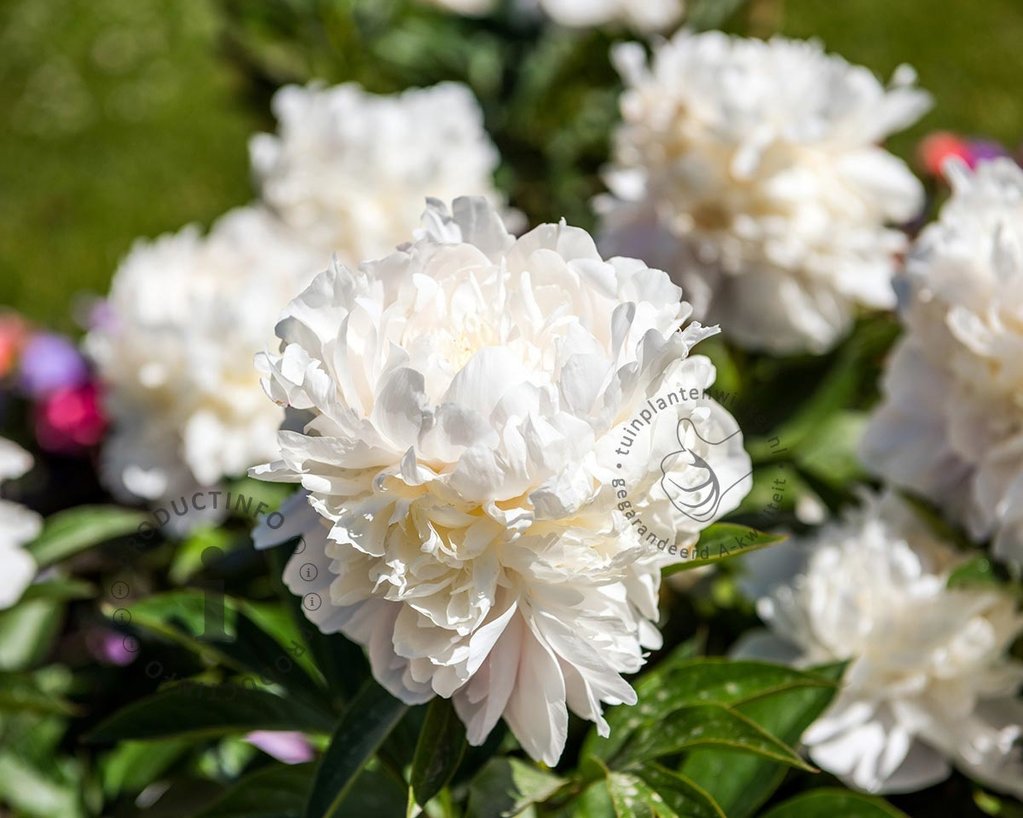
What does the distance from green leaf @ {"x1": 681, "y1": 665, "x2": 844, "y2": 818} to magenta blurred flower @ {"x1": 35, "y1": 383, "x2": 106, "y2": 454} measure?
0.92 meters

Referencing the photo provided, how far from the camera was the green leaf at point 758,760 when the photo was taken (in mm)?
818

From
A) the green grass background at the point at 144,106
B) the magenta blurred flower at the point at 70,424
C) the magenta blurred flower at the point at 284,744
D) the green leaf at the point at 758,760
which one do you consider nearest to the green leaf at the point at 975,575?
the green leaf at the point at 758,760

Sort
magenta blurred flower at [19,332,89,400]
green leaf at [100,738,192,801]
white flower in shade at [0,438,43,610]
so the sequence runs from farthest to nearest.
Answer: magenta blurred flower at [19,332,89,400], green leaf at [100,738,192,801], white flower in shade at [0,438,43,610]

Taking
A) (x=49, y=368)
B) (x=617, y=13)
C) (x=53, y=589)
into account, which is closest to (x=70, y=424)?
(x=49, y=368)

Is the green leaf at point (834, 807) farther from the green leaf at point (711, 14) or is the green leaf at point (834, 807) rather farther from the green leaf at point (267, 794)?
the green leaf at point (711, 14)

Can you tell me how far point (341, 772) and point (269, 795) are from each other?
0.48ft

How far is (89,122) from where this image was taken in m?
3.38

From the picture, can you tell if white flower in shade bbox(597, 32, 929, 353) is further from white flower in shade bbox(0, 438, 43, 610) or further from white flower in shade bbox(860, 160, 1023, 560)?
white flower in shade bbox(0, 438, 43, 610)

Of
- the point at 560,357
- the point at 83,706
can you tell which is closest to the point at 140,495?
the point at 83,706

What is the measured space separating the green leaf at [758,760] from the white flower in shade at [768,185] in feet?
1.44

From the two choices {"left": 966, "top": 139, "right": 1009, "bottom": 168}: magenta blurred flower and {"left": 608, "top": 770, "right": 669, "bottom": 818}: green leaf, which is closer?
{"left": 608, "top": 770, "right": 669, "bottom": 818}: green leaf

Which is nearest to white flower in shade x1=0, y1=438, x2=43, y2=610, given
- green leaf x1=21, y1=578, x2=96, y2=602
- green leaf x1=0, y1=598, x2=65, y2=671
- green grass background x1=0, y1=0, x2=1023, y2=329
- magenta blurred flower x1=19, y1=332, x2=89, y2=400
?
green leaf x1=21, y1=578, x2=96, y2=602

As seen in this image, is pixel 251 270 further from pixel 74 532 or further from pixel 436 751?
pixel 436 751

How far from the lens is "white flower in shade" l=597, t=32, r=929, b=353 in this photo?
112 centimetres
